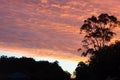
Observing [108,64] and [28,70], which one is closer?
[108,64]

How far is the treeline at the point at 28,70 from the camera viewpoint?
111188 millimetres

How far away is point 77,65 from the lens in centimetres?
10100

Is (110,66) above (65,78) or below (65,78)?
below

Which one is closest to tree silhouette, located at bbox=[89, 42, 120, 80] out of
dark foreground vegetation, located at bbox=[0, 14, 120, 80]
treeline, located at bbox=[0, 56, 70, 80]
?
dark foreground vegetation, located at bbox=[0, 14, 120, 80]

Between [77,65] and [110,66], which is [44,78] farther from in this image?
[110,66]

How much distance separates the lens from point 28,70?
5079 inches

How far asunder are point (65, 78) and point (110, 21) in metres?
33.2

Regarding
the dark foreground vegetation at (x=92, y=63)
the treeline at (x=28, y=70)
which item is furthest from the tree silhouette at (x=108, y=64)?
the treeline at (x=28, y=70)

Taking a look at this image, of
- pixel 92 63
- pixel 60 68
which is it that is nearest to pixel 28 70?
pixel 60 68

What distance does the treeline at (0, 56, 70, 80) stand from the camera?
111 m

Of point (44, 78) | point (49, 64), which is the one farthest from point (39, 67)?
point (44, 78)

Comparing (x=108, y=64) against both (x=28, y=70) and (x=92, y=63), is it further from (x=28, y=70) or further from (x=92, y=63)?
(x=28, y=70)

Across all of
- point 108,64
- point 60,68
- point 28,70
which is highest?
point 60,68

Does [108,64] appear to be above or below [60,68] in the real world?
below
